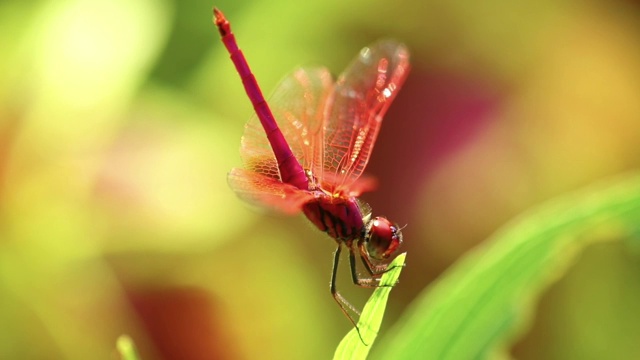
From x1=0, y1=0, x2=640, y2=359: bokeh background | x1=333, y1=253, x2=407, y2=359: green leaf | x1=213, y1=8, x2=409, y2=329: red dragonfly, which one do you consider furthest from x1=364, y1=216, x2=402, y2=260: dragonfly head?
x1=0, y1=0, x2=640, y2=359: bokeh background

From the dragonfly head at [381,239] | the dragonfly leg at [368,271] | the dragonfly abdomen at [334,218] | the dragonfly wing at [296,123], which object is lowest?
the dragonfly leg at [368,271]

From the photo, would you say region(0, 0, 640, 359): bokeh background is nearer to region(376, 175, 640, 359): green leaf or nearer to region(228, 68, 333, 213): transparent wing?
region(228, 68, 333, 213): transparent wing

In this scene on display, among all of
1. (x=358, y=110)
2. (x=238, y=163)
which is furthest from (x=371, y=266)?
(x=238, y=163)

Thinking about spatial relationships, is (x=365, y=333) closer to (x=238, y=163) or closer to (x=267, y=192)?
(x=267, y=192)

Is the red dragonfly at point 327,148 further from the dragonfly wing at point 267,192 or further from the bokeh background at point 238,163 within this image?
the bokeh background at point 238,163

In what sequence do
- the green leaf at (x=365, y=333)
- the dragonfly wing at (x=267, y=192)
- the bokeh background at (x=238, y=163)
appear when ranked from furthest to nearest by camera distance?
the bokeh background at (x=238, y=163)
the dragonfly wing at (x=267, y=192)
the green leaf at (x=365, y=333)

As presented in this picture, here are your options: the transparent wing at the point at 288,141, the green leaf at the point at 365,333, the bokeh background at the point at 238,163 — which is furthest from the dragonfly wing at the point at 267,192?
the bokeh background at the point at 238,163

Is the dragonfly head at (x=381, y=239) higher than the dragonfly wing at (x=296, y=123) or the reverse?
the reverse
